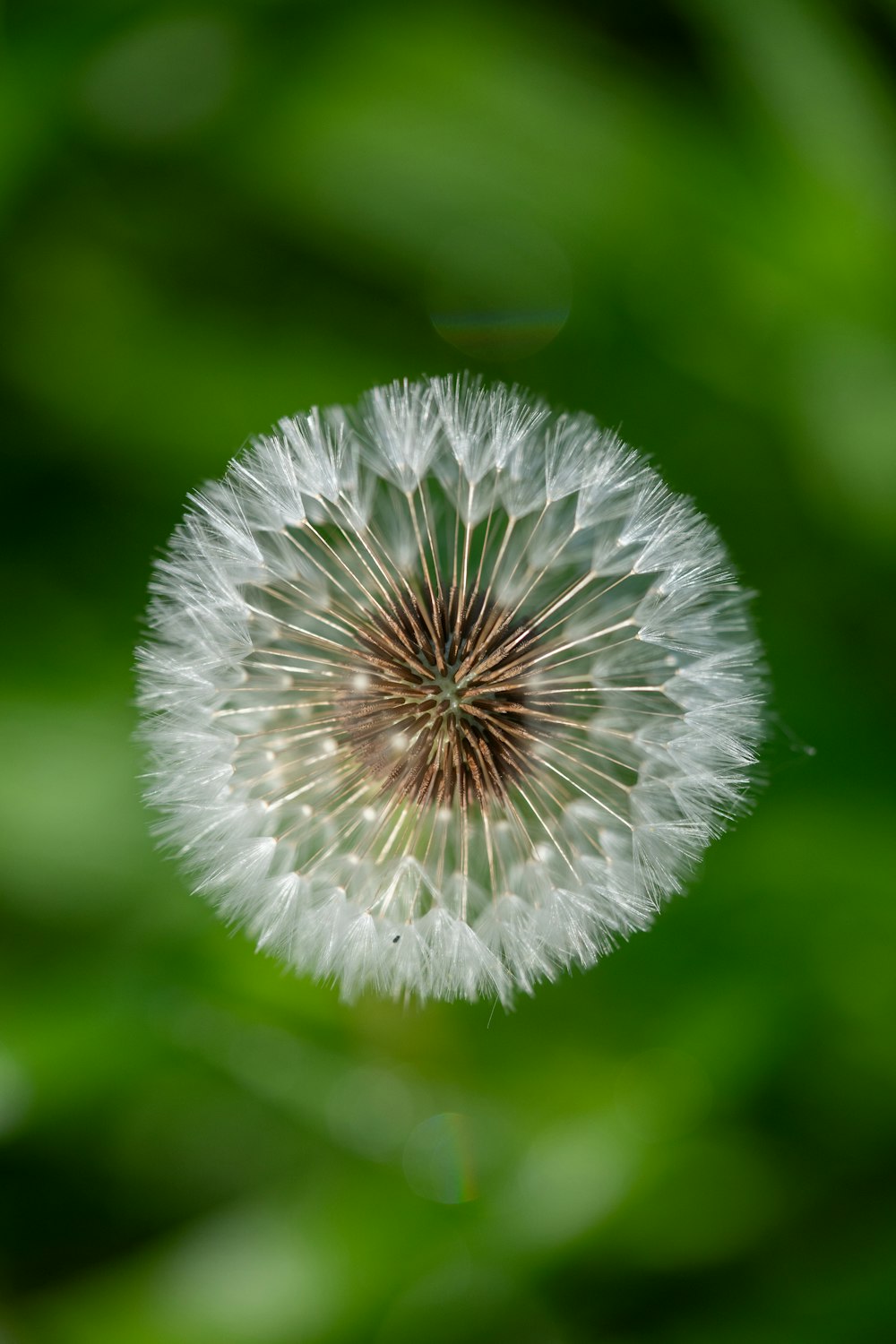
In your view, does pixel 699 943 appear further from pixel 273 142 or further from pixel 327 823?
pixel 273 142

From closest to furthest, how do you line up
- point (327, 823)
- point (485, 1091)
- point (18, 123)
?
point (327, 823) < point (18, 123) < point (485, 1091)

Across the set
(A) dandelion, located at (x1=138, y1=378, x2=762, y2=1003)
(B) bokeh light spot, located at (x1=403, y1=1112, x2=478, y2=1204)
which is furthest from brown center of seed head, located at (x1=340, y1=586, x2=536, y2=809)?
(B) bokeh light spot, located at (x1=403, y1=1112, x2=478, y2=1204)

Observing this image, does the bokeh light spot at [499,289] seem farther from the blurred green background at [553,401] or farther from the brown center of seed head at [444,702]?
the brown center of seed head at [444,702]

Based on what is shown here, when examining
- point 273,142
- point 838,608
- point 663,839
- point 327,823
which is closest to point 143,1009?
point 327,823

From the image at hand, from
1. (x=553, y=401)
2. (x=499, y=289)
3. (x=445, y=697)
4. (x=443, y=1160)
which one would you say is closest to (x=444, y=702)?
(x=445, y=697)

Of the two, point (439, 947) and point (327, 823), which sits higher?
point (327, 823)

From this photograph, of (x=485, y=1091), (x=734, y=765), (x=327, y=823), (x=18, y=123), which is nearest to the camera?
(x=734, y=765)

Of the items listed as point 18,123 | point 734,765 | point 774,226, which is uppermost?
point 774,226
